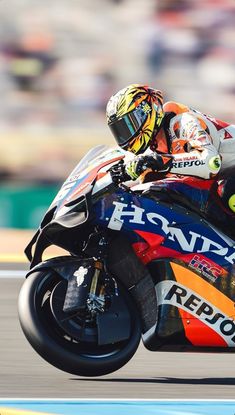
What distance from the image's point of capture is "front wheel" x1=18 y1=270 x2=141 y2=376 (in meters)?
5.08

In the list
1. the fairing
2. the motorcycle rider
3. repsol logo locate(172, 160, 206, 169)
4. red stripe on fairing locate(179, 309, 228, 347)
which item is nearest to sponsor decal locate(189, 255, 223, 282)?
the fairing

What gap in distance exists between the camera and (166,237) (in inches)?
206

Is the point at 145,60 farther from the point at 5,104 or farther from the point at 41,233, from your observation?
the point at 41,233

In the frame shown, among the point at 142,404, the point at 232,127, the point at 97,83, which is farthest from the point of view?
the point at 97,83

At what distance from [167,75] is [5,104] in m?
2.03

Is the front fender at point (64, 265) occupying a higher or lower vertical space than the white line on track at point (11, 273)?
higher

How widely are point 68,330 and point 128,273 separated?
0.42 meters

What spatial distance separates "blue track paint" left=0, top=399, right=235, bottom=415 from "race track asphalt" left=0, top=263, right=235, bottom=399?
0.39ft

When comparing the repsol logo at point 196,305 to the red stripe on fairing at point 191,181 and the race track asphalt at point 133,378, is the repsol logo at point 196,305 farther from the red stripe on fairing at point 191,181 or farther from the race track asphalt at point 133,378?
the red stripe on fairing at point 191,181

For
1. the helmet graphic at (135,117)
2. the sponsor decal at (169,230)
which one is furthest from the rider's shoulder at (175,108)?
the sponsor decal at (169,230)

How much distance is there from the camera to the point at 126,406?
4.65 m

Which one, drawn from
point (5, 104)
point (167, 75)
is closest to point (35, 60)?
point (5, 104)

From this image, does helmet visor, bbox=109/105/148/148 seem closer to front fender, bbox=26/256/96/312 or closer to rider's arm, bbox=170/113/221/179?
rider's arm, bbox=170/113/221/179

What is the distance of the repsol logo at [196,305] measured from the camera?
17.3 ft
